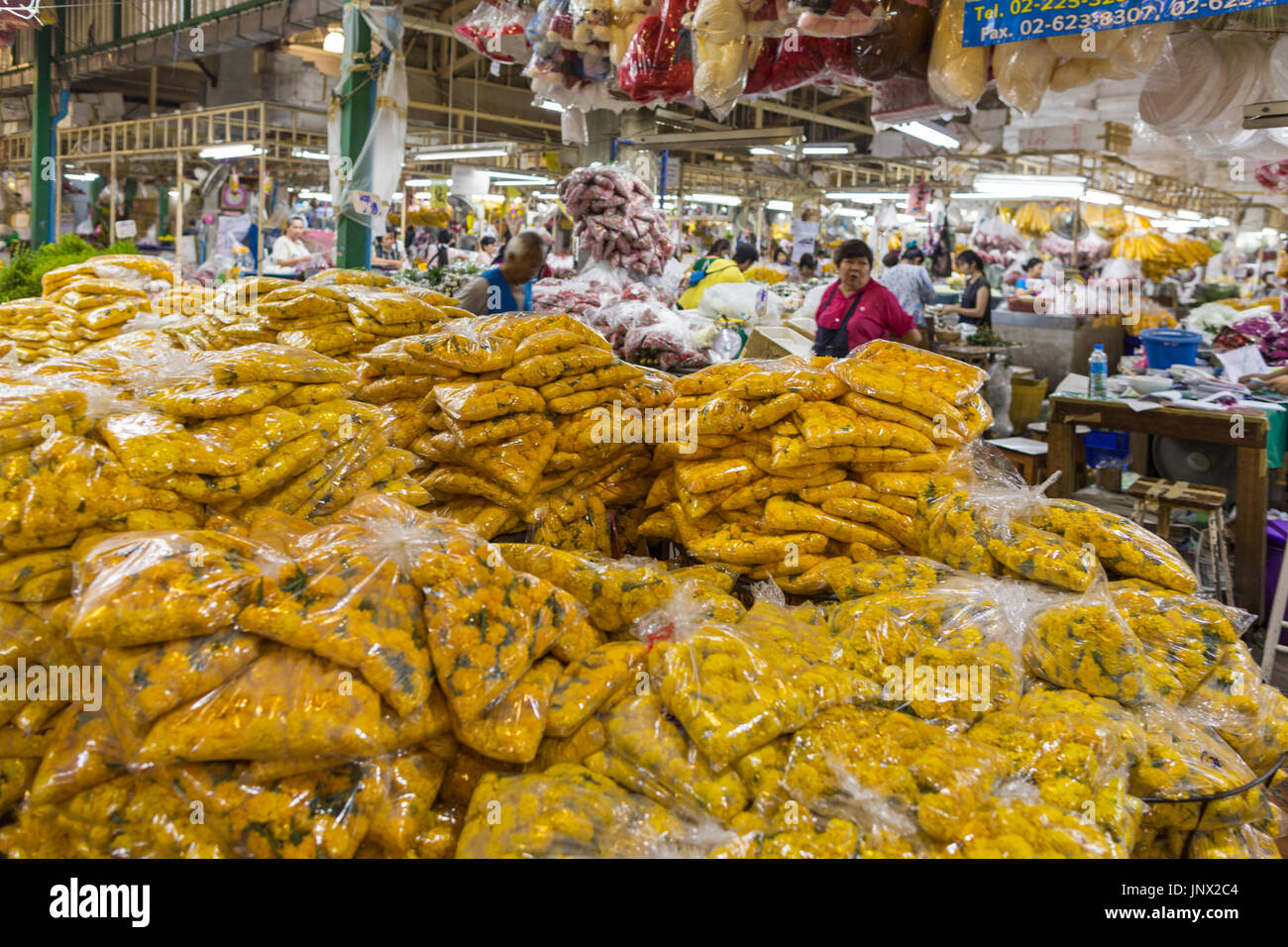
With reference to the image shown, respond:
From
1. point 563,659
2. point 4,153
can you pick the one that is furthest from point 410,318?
Answer: point 4,153

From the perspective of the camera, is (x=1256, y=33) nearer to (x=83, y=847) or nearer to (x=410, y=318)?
(x=410, y=318)

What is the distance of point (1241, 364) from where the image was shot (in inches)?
246

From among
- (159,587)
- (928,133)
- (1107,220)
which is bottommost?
(159,587)

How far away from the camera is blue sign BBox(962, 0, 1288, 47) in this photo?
2727mm

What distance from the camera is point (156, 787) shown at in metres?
1.29

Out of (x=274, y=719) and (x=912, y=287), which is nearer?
(x=274, y=719)

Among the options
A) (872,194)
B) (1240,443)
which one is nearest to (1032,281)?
(872,194)

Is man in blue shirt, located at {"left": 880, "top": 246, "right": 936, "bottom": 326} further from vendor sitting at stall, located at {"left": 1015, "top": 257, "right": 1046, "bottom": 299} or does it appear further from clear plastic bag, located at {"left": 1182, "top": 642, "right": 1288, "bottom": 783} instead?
clear plastic bag, located at {"left": 1182, "top": 642, "right": 1288, "bottom": 783}

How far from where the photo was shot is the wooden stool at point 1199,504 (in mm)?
4723

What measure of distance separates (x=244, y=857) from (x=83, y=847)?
253 mm

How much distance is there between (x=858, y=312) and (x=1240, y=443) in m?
2.21

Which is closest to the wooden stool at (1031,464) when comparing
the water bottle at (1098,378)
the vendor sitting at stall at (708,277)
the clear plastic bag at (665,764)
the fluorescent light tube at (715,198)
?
the water bottle at (1098,378)

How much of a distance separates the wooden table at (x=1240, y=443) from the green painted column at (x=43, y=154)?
40.4 feet

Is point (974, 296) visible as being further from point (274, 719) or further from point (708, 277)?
point (274, 719)
